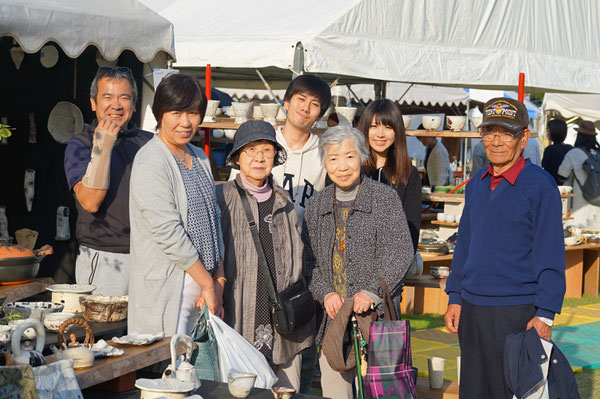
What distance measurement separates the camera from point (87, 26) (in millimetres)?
4883

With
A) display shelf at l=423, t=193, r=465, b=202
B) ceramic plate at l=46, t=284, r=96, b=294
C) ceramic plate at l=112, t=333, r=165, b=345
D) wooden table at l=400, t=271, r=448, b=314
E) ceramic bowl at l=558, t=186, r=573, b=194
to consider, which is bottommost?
wooden table at l=400, t=271, r=448, b=314

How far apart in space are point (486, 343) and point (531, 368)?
0.92 feet

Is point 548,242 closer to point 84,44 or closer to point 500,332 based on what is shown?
point 500,332

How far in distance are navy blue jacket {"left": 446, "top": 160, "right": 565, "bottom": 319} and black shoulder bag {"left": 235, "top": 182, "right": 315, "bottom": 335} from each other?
714mm

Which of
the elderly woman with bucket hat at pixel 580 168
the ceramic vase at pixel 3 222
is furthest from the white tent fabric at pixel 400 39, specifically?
the ceramic vase at pixel 3 222

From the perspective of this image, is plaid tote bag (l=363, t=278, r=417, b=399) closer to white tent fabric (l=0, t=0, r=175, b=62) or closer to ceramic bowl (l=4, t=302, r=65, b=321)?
ceramic bowl (l=4, t=302, r=65, b=321)

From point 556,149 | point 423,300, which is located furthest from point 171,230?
point 556,149

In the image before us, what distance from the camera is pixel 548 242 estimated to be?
10.5ft

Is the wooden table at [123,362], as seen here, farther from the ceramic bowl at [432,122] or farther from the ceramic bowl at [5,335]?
the ceramic bowl at [432,122]

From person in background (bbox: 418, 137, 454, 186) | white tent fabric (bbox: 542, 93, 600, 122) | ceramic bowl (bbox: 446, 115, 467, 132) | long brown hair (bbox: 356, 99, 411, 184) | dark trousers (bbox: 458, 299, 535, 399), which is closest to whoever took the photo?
dark trousers (bbox: 458, 299, 535, 399)

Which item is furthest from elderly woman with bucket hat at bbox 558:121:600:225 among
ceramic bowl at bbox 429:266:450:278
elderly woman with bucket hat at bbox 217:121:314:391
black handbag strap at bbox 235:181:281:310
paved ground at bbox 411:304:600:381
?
black handbag strap at bbox 235:181:281:310

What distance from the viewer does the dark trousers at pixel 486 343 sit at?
3.30 m

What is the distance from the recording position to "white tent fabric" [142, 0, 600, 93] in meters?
6.69

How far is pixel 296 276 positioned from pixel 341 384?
0.57 meters
